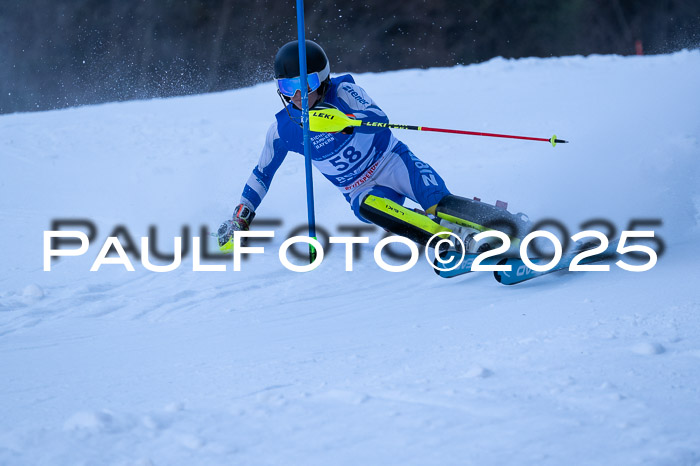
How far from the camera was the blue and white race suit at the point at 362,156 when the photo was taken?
3.49 meters

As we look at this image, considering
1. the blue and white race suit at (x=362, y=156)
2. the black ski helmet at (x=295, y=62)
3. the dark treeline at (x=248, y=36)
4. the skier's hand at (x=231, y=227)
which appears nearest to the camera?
the black ski helmet at (x=295, y=62)

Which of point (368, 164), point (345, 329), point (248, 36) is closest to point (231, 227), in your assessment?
point (368, 164)

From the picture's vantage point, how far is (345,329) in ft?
8.71

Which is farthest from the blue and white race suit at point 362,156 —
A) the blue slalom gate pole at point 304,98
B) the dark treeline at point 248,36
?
the dark treeline at point 248,36

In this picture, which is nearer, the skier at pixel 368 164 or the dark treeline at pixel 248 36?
the skier at pixel 368 164

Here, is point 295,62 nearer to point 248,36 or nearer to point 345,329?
point 345,329

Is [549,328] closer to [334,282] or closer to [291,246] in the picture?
[334,282]

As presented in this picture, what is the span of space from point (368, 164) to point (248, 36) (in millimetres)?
14844

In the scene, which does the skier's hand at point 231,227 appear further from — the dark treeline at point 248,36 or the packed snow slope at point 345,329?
the dark treeline at point 248,36

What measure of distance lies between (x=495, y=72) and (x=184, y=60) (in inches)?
401

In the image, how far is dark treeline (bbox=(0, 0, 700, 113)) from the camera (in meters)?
16.7

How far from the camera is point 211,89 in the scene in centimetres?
1655

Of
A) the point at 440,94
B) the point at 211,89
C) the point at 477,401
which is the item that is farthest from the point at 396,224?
the point at 211,89

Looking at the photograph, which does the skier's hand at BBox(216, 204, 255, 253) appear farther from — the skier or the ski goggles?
the ski goggles
